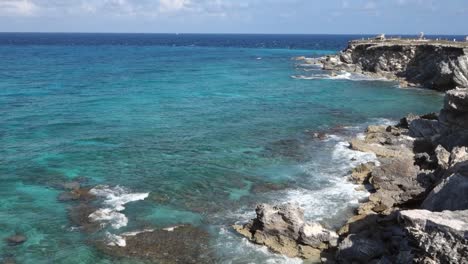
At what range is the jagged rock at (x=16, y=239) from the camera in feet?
86.9

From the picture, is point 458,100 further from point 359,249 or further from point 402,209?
point 359,249

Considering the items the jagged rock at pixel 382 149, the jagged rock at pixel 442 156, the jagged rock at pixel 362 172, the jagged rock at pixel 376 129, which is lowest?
the jagged rock at pixel 362 172

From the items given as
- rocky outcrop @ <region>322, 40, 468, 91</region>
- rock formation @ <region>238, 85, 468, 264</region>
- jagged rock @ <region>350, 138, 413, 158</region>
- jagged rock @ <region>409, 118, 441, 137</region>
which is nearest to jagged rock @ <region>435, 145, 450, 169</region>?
rock formation @ <region>238, 85, 468, 264</region>

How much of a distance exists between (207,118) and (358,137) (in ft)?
63.7

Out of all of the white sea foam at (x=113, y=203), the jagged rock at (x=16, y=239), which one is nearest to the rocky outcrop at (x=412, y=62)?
the white sea foam at (x=113, y=203)

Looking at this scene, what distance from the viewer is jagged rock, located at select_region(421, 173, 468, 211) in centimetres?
2144

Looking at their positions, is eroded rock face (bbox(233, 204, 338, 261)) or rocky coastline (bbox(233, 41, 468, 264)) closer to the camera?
rocky coastline (bbox(233, 41, 468, 264))

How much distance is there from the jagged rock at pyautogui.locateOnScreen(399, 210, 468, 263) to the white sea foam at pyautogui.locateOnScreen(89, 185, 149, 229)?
18.4m

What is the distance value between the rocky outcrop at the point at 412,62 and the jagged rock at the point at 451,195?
54.5m

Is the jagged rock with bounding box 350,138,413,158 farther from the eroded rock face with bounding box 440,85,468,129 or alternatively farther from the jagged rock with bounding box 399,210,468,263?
the jagged rock with bounding box 399,210,468,263

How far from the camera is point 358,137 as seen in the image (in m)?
47.5

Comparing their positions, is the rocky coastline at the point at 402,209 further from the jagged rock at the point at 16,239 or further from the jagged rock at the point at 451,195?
the jagged rock at the point at 16,239

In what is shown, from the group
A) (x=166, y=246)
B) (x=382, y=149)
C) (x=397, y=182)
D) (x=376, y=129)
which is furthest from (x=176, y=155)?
(x=376, y=129)

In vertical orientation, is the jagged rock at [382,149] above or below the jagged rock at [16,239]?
above
